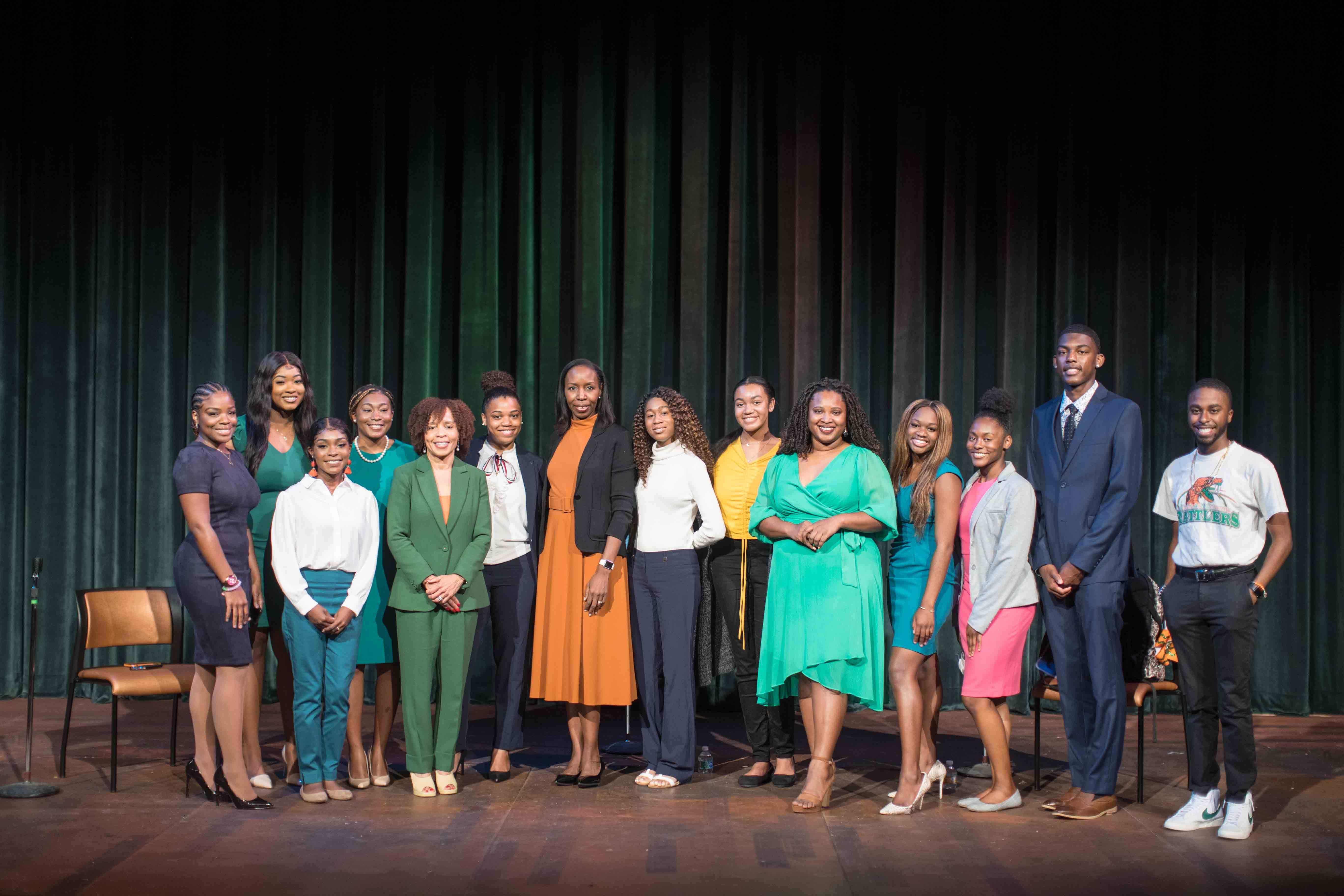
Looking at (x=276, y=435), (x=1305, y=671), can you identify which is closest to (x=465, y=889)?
(x=276, y=435)

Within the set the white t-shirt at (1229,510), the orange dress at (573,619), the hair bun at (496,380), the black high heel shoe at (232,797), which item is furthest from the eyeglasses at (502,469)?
the white t-shirt at (1229,510)

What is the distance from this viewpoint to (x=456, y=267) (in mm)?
6812

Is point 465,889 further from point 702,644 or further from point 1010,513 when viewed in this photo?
point 1010,513

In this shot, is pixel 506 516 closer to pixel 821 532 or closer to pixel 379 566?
pixel 379 566

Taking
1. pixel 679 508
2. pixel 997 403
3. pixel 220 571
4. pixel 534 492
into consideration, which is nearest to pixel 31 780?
pixel 220 571

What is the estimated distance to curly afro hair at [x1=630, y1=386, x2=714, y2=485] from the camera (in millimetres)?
4508

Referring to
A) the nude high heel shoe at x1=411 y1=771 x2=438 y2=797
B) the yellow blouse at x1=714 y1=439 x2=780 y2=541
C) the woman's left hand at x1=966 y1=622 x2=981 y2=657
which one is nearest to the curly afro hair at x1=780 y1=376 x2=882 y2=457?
the yellow blouse at x1=714 y1=439 x2=780 y2=541

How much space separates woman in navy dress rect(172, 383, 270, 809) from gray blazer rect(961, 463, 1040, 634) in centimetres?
250

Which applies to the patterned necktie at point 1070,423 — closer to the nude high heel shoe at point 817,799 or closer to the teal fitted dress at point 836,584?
the teal fitted dress at point 836,584

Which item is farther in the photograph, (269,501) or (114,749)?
(269,501)

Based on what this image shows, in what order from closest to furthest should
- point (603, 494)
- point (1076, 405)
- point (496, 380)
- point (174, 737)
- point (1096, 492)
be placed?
point (1096, 492) → point (1076, 405) → point (603, 494) → point (174, 737) → point (496, 380)

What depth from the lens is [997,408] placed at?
4.38 metres

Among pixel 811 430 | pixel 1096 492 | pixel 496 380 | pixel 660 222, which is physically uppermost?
pixel 660 222

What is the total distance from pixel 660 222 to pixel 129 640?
343cm
